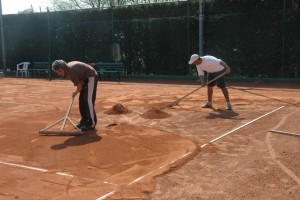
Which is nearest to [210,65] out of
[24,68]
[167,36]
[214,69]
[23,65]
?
[214,69]

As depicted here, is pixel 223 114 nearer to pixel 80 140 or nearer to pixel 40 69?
pixel 80 140

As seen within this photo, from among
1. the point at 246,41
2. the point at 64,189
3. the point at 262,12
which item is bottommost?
the point at 64,189


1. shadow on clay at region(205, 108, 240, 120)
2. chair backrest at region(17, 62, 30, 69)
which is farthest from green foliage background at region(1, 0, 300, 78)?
shadow on clay at region(205, 108, 240, 120)

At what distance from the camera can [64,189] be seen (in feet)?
15.0

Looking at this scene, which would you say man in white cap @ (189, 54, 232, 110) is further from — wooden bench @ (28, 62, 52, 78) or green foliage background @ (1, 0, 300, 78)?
wooden bench @ (28, 62, 52, 78)

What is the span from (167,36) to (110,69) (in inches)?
123

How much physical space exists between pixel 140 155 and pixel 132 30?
1418 cm

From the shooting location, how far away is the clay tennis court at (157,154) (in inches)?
177

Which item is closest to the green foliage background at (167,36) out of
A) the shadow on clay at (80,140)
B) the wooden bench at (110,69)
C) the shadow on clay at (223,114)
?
the wooden bench at (110,69)

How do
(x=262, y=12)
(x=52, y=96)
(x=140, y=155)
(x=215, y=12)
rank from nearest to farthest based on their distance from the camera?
1. (x=140, y=155)
2. (x=52, y=96)
3. (x=262, y=12)
4. (x=215, y=12)

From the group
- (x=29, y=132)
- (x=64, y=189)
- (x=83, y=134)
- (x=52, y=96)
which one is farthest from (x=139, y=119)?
(x=52, y=96)

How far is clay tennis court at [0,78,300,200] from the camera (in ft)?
14.8

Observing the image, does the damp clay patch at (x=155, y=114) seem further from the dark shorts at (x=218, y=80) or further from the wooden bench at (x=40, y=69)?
the wooden bench at (x=40, y=69)

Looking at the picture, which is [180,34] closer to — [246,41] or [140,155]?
[246,41]
